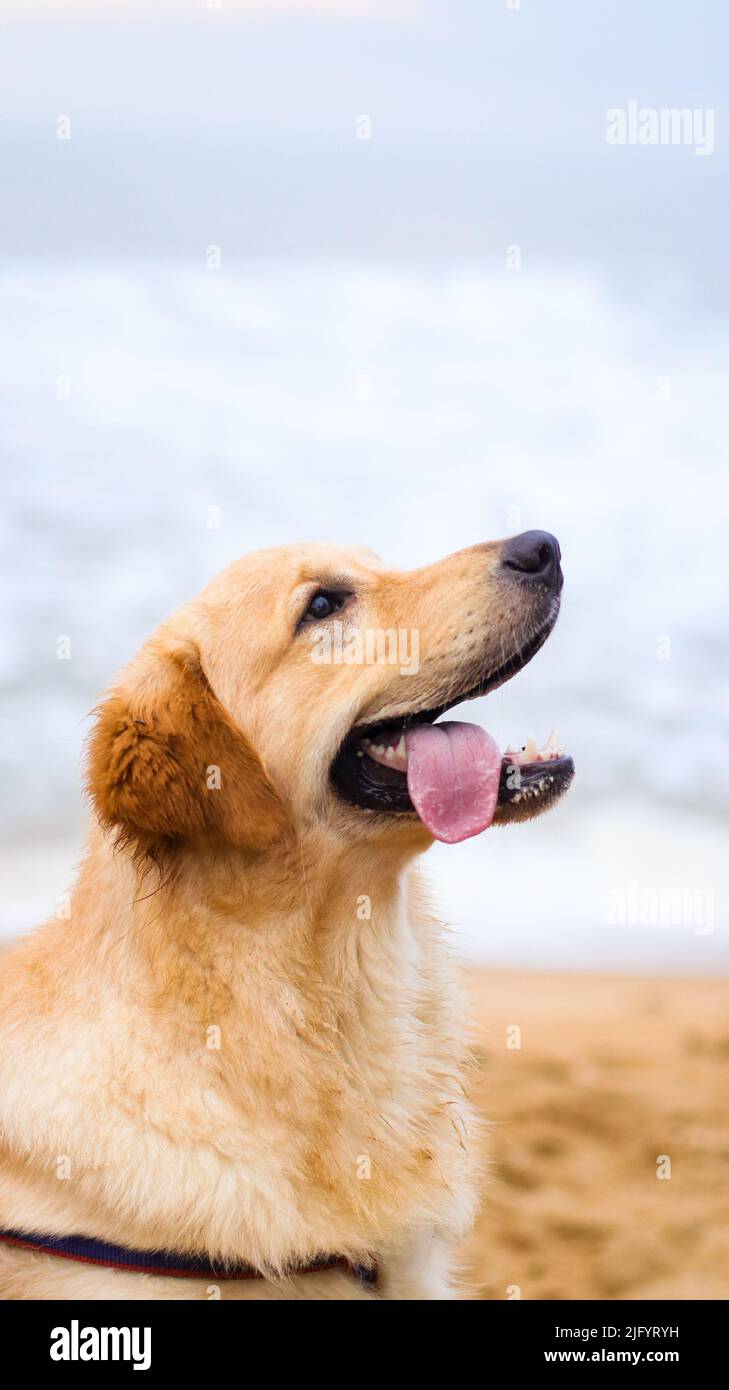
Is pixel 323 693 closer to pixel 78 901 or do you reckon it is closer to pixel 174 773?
pixel 174 773

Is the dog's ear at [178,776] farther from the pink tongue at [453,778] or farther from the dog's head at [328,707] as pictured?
the pink tongue at [453,778]

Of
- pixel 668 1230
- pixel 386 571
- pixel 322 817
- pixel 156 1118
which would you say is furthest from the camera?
pixel 668 1230

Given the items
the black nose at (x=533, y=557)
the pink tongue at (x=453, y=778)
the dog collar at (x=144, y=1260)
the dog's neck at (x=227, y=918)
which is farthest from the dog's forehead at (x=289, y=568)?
the dog collar at (x=144, y=1260)

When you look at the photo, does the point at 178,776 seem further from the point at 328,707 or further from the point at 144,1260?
the point at 144,1260

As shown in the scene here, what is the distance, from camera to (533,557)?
434 centimetres

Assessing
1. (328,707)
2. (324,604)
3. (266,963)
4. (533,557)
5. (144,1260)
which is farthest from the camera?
(324,604)

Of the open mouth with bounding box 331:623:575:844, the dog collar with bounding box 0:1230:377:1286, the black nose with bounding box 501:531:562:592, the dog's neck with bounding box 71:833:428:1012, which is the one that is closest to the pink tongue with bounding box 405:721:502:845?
the open mouth with bounding box 331:623:575:844

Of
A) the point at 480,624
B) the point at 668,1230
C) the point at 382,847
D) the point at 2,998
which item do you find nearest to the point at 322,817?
the point at 382,847

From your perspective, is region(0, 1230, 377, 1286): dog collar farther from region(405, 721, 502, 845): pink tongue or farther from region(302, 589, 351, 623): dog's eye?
region(302, 589, 351, 623): dog's eye

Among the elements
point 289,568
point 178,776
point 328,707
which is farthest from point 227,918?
point 289,568

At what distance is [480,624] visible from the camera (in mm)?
4277

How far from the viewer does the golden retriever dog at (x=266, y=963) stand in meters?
3.94

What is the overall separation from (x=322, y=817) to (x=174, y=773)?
20.1 inches

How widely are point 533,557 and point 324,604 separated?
2.34 feet
